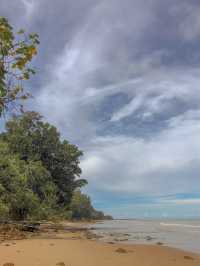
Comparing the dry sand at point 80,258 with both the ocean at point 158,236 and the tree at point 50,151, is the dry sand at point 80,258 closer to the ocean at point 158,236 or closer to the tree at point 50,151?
the ocean at point 158,236

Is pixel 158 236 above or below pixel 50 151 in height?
below

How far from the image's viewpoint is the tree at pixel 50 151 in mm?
37625

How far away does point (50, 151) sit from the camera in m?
40.3

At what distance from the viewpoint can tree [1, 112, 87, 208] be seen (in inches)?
1481

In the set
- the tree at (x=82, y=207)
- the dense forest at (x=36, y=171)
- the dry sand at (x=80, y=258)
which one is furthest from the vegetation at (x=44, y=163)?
the tree at (x=82, y=207)

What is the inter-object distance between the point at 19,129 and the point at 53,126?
4.17 meters

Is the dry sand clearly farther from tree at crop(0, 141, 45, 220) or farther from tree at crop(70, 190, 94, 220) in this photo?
tree at crop(70, 190, 94, 220)

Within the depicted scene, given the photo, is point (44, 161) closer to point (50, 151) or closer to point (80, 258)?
point (50, 151)

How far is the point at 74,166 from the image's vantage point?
1615 inches

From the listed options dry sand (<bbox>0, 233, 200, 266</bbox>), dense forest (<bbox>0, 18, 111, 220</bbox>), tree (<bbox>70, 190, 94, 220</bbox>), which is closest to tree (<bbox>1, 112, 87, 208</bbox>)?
dense forest (<bbox>0, 18, 111, 220</bbox>)

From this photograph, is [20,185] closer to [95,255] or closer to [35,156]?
[35,156]

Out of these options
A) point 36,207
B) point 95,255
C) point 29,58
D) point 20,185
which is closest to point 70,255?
point 95,255

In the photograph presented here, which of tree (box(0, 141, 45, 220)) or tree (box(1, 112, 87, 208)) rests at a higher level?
tree (box(1, 112, 87, 208))

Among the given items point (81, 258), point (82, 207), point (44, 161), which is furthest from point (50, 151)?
point (82, 207)
